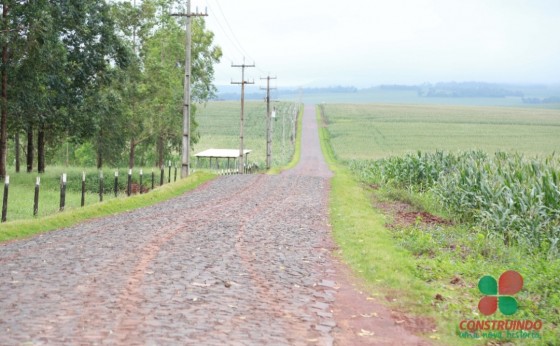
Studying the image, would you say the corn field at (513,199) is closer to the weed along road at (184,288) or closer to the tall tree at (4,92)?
the weed along road at (184,288)

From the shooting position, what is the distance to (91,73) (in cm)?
3825

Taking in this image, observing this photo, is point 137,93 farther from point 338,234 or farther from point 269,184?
point 338,234

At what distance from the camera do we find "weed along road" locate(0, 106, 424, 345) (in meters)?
7.65

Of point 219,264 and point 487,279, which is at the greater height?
point 487,279

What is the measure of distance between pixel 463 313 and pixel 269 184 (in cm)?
2355

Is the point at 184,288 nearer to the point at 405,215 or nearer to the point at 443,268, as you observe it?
the point at 443,268

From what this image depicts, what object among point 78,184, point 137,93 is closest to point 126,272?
point 78,184

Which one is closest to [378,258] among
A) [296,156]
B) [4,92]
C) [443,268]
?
[443,268]

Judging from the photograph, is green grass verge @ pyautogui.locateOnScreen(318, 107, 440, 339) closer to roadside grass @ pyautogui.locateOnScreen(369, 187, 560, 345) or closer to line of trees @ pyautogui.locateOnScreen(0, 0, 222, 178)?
roadside grass @ pyautogui.locateOnScreen(369, 187, 560, 345)

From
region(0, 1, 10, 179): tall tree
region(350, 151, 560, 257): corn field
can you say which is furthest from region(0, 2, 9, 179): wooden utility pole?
region(350, 151, 560, 257): corn field

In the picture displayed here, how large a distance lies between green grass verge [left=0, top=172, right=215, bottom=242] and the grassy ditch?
6.93m

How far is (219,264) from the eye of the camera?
11.8m

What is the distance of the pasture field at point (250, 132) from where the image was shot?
91.0 meters

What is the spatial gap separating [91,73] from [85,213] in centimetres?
2039
